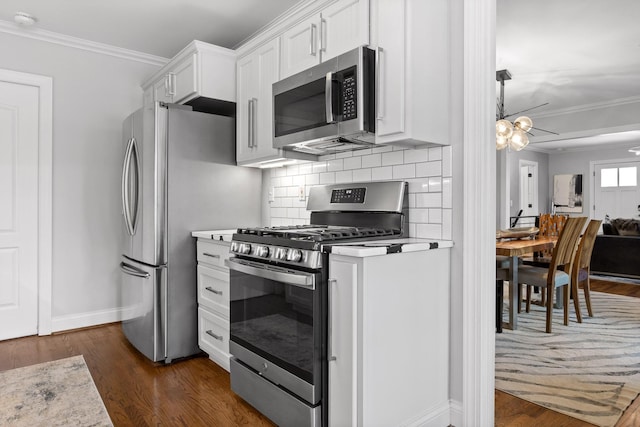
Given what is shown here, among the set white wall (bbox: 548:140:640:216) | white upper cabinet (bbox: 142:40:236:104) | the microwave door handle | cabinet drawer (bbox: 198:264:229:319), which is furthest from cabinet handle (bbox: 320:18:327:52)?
white wall (bbox: 548:140:640:216)

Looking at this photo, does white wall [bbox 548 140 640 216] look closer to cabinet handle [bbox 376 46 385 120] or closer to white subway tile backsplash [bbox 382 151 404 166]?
white subway tile backsplash [bbox 382 151 404 166]

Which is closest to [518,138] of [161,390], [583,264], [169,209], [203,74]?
[583,264]

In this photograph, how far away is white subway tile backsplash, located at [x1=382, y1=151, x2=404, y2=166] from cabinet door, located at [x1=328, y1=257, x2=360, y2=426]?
32.9 inches

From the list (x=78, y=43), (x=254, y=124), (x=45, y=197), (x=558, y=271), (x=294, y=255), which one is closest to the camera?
(x=294, y=255)

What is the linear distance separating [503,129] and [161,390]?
3.83 meters

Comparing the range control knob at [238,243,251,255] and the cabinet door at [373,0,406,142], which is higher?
the cabinet door at [373,0,406,142]

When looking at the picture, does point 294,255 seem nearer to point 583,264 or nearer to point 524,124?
point 583,264

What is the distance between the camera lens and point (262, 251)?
2.03 m

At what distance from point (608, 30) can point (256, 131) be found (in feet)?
10.5

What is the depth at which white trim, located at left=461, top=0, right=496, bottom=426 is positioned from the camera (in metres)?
1.88

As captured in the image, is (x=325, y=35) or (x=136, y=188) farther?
(x=136, y=188)

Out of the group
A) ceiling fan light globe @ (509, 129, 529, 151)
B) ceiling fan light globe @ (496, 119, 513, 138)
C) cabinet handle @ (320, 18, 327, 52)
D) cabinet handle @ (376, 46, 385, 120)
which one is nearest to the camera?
cabinet handle @ (376, 46, 385, 120)

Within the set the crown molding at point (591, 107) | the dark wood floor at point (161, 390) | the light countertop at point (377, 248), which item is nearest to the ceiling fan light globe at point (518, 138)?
the crown molding at point (591, 107)

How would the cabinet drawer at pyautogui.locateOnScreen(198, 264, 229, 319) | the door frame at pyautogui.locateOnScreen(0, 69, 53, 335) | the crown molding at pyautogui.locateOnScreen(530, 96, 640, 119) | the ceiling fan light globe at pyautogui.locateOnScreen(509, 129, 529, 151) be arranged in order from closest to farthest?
the cabinet drawer at pyautogui.locateOnScreen(198, 264, 229, 319), the door frame at pyautogui.locateOnScreen(0, 69, 53, 335), the ceiling fan light globe at pyautogui.locateOnScreen(509, 129, 529, 151), the crown molding at pyautogui.locateOnScreen(530, 96, 640, 119)
